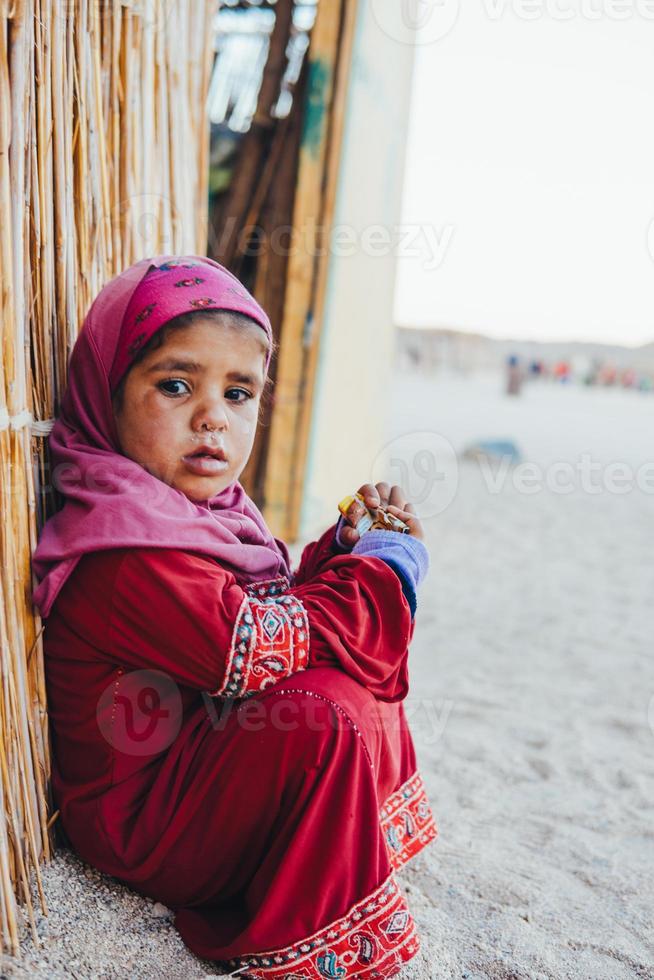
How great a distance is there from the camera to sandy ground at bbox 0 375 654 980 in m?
1.40

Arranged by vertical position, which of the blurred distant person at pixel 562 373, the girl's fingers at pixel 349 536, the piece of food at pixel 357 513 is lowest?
the blurred distant person at pixel 562 373

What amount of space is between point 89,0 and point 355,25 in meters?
2.73

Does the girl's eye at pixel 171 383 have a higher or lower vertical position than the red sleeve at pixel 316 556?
higher

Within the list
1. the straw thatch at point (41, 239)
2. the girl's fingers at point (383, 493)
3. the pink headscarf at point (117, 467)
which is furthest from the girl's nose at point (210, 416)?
the girl's fingers at point (383, 493)

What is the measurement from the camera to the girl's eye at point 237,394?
1.41m

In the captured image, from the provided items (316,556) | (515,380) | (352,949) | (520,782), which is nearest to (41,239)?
(316,556)

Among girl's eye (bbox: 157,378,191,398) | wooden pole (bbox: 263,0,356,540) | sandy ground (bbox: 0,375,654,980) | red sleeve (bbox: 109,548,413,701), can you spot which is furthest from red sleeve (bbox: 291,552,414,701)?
wooden pole (bbox: 263,0,356,540)

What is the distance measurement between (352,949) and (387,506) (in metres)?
0.73

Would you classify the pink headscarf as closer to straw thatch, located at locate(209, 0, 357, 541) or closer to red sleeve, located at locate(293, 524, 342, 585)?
red sleeve, located at locate(293, 524, 342, 585)

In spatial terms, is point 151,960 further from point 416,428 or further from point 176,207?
point 416,428

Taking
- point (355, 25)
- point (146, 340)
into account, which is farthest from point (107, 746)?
point (355, 25)

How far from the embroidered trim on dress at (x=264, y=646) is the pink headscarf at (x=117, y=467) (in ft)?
0.41

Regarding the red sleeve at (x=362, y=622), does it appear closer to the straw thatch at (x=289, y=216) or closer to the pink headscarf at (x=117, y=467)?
the pink headscarf at (x=117, y=467)

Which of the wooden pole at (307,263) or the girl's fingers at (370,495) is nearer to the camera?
the girl's fingers at (370,495)
